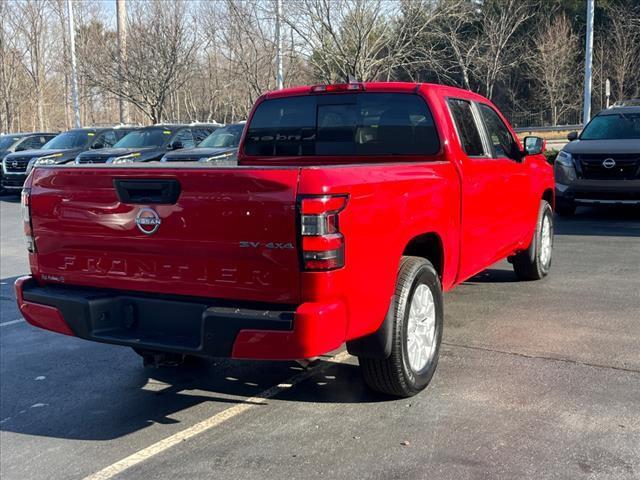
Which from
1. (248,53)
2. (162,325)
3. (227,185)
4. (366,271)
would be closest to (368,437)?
(366,271)

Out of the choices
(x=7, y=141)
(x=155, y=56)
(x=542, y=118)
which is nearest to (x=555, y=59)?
(x=542, y=118)

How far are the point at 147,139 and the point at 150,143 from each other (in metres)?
0.23

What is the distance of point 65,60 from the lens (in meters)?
34.5

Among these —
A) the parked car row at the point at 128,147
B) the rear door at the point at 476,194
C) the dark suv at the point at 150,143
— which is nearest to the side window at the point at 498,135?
the rear door at the point at 476,194

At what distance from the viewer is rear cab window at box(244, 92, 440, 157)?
527 cm

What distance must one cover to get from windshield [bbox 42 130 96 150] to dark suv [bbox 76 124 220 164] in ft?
7.98

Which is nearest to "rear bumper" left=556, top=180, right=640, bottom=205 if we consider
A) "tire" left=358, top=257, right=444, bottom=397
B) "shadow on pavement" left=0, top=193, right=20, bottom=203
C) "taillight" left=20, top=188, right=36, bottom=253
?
"tire" left=358, top=257, right=444, bottom=397

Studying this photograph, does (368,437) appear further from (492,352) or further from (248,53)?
(248,53)

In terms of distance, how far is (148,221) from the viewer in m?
3.81

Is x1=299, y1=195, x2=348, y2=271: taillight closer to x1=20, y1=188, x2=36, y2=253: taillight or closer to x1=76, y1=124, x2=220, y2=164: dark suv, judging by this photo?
x1=20, y1=188, x2=36, y2=253: taillight

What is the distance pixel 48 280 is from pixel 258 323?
5.09 ft

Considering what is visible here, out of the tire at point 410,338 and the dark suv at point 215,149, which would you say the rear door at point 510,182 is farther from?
the dark suv at point 215,149

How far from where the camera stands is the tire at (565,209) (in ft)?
39.5

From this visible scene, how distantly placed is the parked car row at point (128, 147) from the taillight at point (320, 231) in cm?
1072
